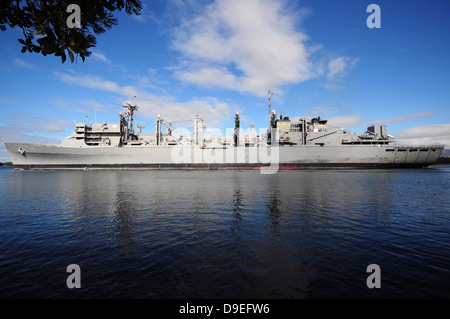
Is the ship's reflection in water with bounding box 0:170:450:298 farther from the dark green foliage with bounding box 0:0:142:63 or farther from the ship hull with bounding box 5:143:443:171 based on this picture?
the ship hull with bounding box 5:143:443:171

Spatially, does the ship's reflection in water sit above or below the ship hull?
below

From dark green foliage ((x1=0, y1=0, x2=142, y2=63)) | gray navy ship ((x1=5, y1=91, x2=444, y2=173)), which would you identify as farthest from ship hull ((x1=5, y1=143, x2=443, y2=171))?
dark green foliage ((x1=0, y1=0, x2=142, y2=63))

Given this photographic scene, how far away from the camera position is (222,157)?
56938 mm

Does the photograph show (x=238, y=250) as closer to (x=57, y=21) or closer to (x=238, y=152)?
(x=57, y=21)

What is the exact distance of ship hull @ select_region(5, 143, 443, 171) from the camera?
5284cm

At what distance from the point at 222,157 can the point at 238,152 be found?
5.06 metres

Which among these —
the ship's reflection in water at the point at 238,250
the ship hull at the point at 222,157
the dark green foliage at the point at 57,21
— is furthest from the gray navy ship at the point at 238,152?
the dark green foliage at the point at 57,21

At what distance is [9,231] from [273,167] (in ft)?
172

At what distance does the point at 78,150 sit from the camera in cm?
5381

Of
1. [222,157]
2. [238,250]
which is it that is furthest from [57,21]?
[222,157]

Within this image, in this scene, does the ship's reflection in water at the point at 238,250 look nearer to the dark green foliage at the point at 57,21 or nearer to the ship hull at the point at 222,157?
the dark green foliage at the point at 57,21
